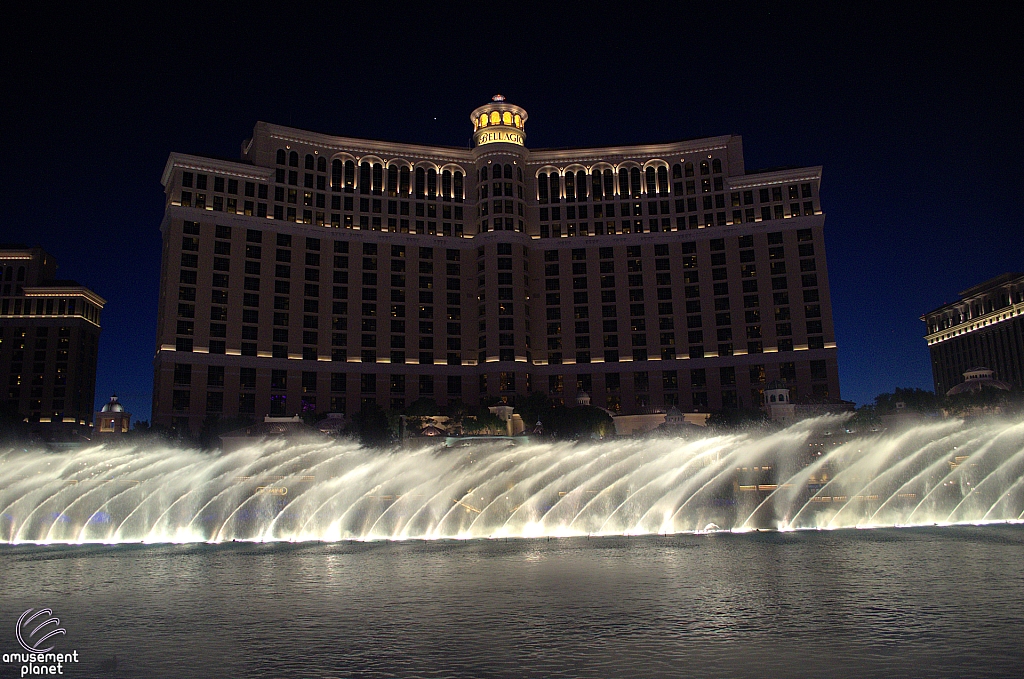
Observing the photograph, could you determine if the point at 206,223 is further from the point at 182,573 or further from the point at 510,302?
the point at 182,573

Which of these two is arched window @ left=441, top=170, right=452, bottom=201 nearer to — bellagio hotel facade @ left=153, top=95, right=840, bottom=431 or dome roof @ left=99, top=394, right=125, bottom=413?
bellagio hotel facade @ left=153, top=95, right=840, bottom=431

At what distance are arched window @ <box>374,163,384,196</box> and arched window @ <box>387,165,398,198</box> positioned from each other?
1.28 metres

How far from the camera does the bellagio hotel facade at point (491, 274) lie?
4879 inches

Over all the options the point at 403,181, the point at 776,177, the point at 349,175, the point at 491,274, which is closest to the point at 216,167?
the point at 349,175

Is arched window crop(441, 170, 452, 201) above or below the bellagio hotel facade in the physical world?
above

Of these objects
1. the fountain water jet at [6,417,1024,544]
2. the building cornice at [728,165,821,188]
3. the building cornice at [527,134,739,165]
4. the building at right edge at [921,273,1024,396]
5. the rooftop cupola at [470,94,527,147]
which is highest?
the rooftop cupola at [470,94,527,147]

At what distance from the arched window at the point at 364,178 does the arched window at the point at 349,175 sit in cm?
129

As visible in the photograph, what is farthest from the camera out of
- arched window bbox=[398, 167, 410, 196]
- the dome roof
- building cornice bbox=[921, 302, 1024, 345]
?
building cornice bbox=[921, 302, 1024, 345]

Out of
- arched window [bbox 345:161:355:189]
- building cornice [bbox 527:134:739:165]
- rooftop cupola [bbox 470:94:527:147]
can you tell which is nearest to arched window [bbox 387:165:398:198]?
arched window [bbox 345:161:355:189]

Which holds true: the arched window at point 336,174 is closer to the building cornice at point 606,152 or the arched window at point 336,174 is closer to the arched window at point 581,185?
the building cornice at point 606,152

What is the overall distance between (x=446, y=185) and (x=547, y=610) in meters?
129

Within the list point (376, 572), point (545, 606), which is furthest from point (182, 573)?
point (545, 606)

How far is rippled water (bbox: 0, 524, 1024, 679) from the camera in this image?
13.9 meters

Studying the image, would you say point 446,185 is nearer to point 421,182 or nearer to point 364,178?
point 421,182
